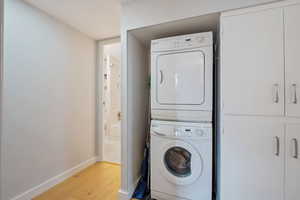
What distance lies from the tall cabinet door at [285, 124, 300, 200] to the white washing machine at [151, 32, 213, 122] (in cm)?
62

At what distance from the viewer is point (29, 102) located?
1.74 m

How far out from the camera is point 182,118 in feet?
5.31

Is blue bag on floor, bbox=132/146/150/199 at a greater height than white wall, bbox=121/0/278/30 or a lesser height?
lesser

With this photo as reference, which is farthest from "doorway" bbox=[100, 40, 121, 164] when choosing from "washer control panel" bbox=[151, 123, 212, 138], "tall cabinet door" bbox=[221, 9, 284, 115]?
"tall cabinet door" bbox=[221, 9, 284, 115]

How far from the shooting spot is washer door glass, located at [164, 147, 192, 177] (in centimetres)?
165

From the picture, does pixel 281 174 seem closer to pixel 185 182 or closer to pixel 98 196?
pixel 185 182

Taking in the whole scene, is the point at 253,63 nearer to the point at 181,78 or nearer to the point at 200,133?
the point at 181,78

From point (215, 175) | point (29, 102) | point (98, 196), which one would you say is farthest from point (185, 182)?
point (29, 102)

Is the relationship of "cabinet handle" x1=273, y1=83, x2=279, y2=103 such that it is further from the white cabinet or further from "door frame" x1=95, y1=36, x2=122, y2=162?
"door frame" x1=95, y1=36, x2=122, y2=162

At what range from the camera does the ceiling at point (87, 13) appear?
5.70ft

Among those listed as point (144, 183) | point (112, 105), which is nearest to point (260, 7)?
point (144, 183)

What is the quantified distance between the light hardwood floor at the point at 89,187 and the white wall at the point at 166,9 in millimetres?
2023

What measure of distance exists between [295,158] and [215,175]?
2.72 feet

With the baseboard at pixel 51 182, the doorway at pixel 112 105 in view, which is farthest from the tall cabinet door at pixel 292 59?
the doorway at pixel 112 105
